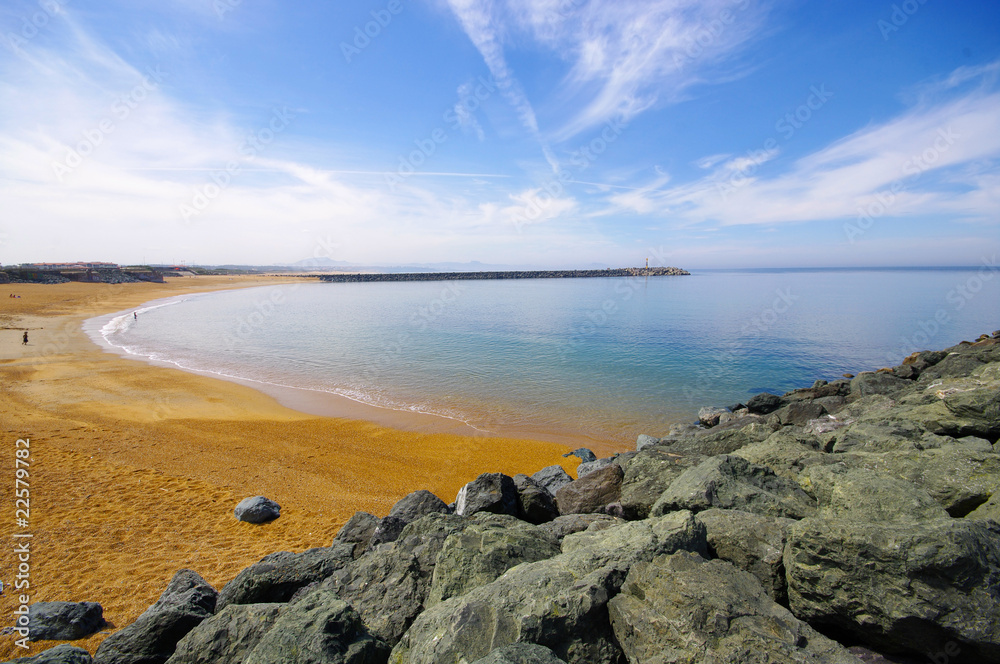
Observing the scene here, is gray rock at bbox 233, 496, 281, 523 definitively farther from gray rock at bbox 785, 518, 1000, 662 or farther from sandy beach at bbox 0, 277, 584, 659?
gray rock at bbox 785, 518, 1000, 662

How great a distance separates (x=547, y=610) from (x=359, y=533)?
154 inches

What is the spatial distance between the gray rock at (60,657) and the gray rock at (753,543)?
20.9 feet

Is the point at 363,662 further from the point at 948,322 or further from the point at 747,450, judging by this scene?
the point at 948,322

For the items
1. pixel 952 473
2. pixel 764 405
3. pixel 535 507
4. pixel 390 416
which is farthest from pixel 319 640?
pixel 764 405

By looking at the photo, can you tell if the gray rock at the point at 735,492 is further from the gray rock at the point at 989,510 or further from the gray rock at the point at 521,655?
the gray rock at the point at 521,655

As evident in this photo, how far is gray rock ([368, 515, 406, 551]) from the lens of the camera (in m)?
6.09

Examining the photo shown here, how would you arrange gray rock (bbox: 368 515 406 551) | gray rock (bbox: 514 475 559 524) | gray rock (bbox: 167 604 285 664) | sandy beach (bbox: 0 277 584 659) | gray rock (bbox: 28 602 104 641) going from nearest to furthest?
A: 1. gray rock (bbox: 167 604 285 664)
2. gray rock (bbox: 28 602 104 641)
3. gray rock (bbox: 368 515 406 551)
4. gray rock (bbox: 514 475 559 524)
5. sandy beach (bbox: 0 277 584 659)

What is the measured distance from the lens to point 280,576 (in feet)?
17.6

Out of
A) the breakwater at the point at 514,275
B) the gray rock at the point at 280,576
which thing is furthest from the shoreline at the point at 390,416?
the breakwater at the point at 514,275

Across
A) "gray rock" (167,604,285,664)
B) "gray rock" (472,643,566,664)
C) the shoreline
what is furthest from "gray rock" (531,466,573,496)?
"gray rock" (472,643,566,664)

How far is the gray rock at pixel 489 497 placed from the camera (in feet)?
21.5

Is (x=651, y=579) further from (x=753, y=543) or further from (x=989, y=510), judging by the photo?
(x=989, y=510)

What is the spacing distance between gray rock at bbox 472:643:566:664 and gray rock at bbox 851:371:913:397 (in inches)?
634

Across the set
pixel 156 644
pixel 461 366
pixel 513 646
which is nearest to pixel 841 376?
pixel 461 366
